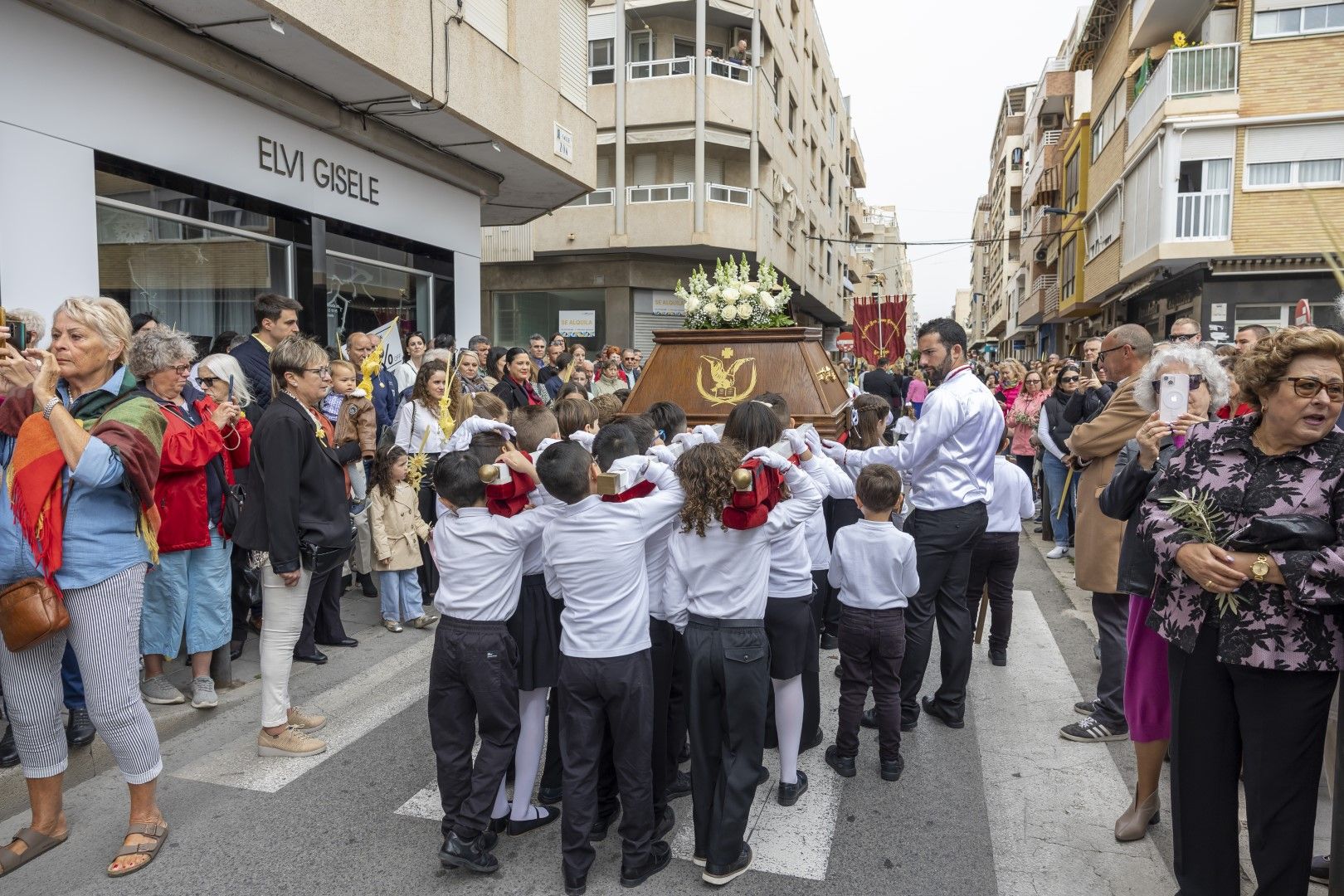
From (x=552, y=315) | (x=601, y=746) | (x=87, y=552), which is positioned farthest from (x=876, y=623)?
(x=552, y=315)

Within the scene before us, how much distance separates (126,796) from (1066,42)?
4537cm

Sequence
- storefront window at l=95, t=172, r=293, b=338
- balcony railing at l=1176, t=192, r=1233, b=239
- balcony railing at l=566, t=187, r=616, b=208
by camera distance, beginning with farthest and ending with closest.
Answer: balcony railing at l=566, t=187, r=616, b=208, balcony railing at l=1176, t=192, r=1233, b=239, storefront window at l=95, t=172, r=293, b=338

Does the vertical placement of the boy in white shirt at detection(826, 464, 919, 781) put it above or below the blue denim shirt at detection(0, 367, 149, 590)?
below

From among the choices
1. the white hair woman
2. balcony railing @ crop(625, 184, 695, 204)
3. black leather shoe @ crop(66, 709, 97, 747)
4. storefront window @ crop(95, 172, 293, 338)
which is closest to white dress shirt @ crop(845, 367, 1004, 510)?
the white hair woman

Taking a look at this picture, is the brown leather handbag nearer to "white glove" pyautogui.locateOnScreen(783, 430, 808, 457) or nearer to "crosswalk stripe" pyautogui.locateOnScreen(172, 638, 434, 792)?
"crosswalk stripe" pyautogui.locateOnScreen(172, 638, 434, 792)

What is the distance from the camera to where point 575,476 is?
301 cm

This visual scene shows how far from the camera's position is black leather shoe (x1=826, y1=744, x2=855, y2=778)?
388 centimetres

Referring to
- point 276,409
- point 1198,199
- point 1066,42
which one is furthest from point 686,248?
point 1066,42

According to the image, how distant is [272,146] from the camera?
8117 mm

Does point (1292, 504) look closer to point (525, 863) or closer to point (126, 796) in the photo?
point (525, 863)

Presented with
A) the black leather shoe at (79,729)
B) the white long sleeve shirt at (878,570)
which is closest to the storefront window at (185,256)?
→ the black leather shoe at (79,729)

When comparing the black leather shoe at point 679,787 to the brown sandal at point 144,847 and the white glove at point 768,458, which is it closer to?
the white glove at point 768,458

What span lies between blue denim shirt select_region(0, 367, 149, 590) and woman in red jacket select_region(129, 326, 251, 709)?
1.04 meters

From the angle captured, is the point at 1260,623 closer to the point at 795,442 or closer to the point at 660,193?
the point at 795,442
